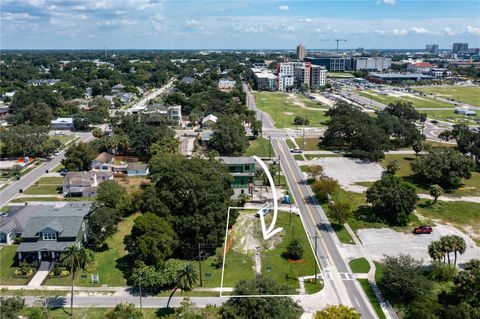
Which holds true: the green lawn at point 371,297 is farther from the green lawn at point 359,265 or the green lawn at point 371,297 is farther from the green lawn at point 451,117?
the green lawn at point 451,117

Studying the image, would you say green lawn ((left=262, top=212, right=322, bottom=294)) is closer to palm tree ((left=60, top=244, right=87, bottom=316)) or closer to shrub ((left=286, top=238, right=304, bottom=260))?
shrub ((left=286, top=238, right=304, bottom=260))

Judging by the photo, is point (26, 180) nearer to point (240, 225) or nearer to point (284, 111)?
point (240, 225)

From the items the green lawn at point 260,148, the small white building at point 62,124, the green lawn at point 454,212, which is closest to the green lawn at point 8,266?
the green lawn at point 260,148

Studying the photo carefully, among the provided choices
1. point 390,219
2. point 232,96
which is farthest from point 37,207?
point 232,96

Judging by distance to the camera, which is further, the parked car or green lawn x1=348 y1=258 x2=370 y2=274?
the parked car

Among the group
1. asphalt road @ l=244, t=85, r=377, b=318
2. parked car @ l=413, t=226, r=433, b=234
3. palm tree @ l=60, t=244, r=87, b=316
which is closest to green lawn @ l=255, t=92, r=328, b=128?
asphalt road @ l=244, t=85, r=377, b=318

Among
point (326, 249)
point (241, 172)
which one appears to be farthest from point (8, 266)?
point (326, 249)
